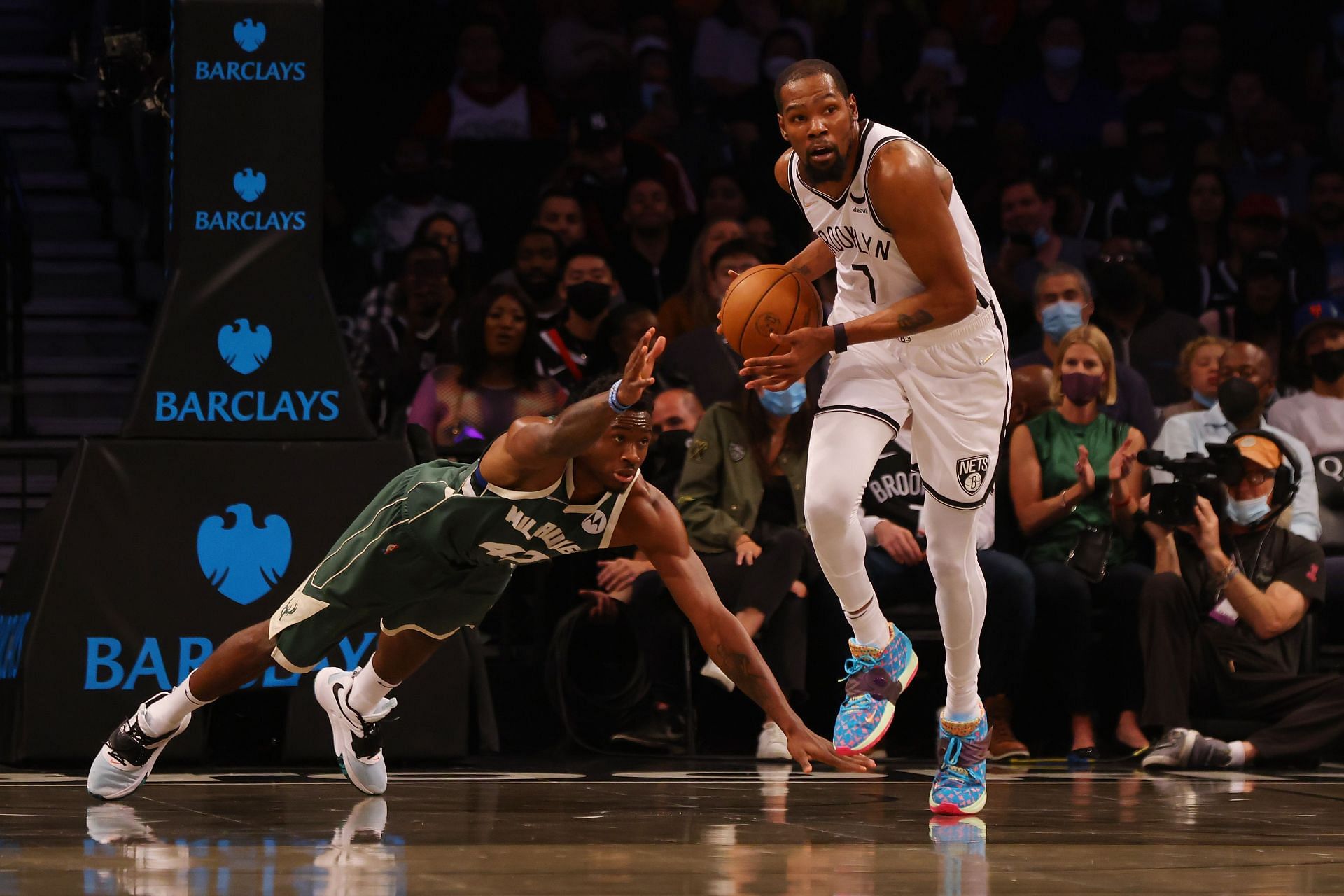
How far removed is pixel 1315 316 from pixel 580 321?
3666 millimetres

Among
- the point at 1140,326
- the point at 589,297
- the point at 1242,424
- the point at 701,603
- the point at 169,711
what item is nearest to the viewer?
the point at 701,603

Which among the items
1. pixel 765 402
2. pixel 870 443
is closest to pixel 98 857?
pixel 870 443

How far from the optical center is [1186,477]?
279 inches

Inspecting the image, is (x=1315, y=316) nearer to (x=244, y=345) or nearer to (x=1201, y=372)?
(x=1201, y=372)

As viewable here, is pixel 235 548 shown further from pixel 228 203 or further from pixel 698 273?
pixel 698 273

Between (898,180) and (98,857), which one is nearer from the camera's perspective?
(98,857)

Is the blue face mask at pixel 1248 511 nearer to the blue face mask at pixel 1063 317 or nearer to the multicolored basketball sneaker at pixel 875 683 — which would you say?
the blue face mask at pixel 1063 317

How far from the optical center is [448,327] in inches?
341

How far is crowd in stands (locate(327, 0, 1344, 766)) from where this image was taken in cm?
721

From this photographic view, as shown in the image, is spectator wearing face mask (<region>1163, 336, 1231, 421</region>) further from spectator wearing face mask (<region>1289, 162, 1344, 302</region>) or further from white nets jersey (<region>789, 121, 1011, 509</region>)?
white nets jersey (<region>789, 121, 1011, 509</region>)

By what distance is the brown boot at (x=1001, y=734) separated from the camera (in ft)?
23.5

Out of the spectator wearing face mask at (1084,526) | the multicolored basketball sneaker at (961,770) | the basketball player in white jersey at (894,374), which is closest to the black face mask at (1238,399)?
the spectator wearing face mask at (1084,526)

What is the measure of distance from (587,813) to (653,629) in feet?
6.92

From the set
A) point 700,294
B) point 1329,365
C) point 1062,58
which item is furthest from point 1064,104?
point 700,294
